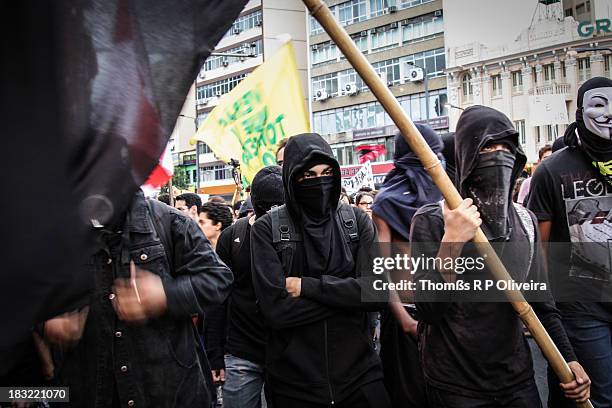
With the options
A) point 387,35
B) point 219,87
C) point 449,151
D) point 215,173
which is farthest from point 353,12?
point 449,151

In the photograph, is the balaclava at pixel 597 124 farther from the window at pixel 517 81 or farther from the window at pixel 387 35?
the window at pixel 387 35

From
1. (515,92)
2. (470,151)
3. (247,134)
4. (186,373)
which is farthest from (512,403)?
(515,92)

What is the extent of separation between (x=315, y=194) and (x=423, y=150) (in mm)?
1145

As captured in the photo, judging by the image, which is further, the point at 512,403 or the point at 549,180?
the point at 549,180

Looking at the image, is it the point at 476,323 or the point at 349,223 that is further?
the point at 349,223

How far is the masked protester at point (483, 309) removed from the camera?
8.60ft

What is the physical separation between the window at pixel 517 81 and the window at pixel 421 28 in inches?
953

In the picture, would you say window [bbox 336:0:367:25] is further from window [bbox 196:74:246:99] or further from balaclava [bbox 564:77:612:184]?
balaclava [bbox 564:77:612:184]

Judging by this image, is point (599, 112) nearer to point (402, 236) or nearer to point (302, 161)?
point (402, 236)

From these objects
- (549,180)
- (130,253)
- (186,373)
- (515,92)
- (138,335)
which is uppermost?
(515,92)

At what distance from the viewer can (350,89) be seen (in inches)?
1679

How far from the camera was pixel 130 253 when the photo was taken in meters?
2.53

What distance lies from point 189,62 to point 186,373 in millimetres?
1805

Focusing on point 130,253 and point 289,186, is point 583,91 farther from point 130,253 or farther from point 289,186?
point 130,253
